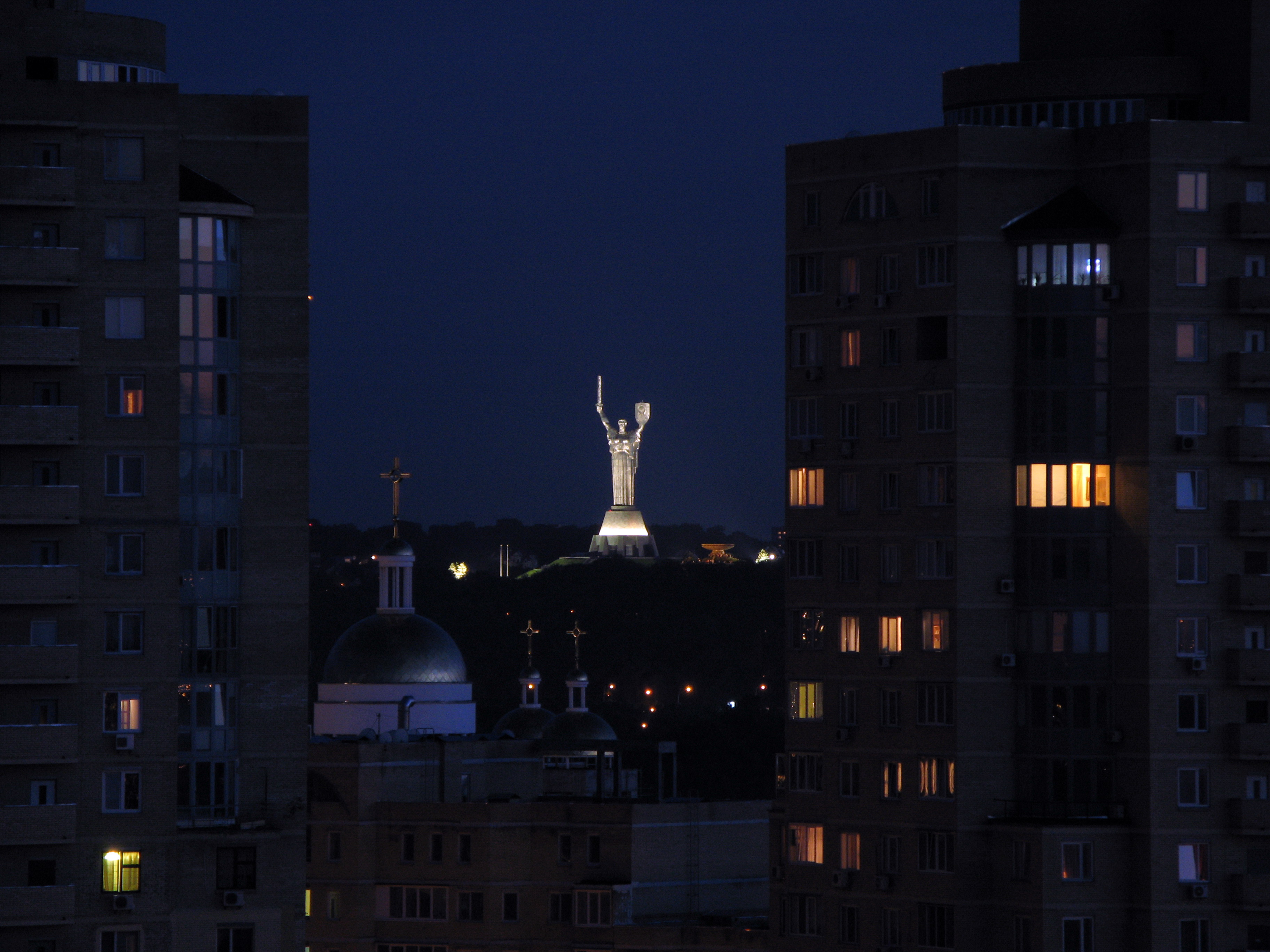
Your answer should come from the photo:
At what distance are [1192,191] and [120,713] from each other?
3816 centimetres

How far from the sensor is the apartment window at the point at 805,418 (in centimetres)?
11069

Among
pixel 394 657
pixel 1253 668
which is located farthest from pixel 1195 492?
pixel 394 657

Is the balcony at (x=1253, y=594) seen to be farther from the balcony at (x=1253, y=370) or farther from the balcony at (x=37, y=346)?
the balcony at (x=37, y=346)

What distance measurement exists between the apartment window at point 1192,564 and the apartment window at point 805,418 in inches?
512

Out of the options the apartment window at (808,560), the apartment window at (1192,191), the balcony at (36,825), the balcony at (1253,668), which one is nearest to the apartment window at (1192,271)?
the apartment window at (1192,191)

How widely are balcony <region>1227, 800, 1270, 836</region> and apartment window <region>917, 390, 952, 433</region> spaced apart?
1525 cm

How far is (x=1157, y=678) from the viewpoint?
10456cm

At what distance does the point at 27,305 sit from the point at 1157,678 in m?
37.3

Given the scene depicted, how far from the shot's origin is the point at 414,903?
138m

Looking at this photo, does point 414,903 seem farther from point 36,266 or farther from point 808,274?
point 36,266

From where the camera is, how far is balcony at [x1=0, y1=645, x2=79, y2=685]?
91.8 metres

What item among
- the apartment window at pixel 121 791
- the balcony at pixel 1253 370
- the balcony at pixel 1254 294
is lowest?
the apartment window at pixel 121 791

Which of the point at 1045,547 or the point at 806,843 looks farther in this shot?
the point at 806,843

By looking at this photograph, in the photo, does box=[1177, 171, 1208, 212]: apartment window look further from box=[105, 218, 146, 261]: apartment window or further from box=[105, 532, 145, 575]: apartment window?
box=[105, 532, 145, 575]: apartment window
